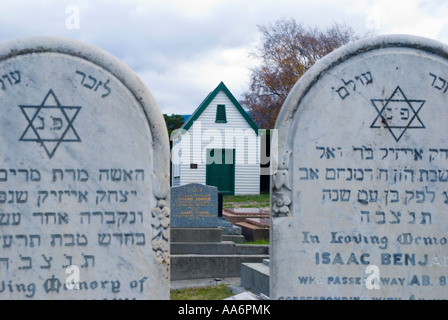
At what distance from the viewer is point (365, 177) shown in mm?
4316

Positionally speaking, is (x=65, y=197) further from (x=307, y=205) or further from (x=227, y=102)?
(x=227, y=102)

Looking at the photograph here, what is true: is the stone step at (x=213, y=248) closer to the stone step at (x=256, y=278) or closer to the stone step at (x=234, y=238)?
the stone step at (x=234, y=238)

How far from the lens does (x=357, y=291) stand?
169 inches

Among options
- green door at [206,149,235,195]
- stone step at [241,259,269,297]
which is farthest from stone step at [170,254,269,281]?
green door at [206,149,235,195]

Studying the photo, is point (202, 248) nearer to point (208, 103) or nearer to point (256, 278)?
point (256, 278)

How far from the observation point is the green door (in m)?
27.4

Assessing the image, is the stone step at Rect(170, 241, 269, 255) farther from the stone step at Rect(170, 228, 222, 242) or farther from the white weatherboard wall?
the white weatherboard wall

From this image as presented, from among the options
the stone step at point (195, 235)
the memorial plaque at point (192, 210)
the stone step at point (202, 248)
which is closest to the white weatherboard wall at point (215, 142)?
the memorial plaque at point (192, 210)

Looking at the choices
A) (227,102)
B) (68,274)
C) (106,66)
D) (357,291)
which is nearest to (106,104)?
(106,66)

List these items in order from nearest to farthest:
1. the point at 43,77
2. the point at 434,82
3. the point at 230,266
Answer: the point at 43,77
the point at 434,82
the point at 230,266

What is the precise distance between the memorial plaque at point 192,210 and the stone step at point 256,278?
3.12m

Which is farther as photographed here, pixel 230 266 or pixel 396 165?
pixel 230 266

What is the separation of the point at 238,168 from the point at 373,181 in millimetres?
23502

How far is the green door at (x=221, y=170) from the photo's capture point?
27375mm
